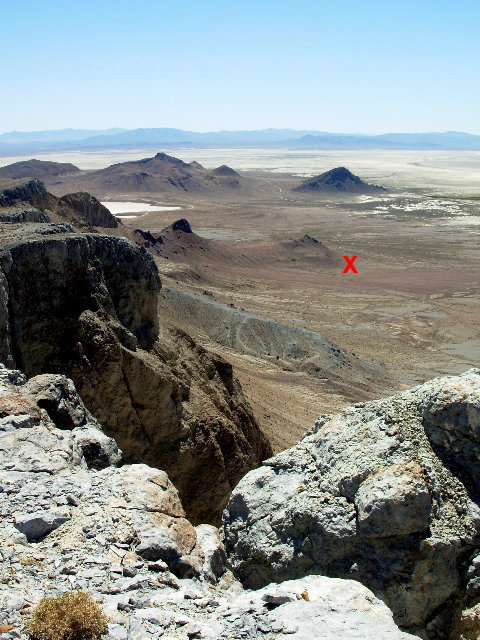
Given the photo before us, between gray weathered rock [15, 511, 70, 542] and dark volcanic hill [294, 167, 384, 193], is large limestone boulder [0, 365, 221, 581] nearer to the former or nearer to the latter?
gray weathered rock [15, 511, 70, 542]

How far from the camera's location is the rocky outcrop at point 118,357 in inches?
538

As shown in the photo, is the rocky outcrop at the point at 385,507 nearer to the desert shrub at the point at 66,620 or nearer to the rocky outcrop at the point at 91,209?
the desert shrub at the point at 66,620

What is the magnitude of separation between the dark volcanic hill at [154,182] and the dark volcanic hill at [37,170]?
21.6ft

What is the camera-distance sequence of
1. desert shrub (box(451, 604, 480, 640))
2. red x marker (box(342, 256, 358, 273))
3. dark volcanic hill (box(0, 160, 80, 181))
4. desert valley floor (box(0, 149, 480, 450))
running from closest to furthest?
desert shrub (box(451, 604, 480, 640))
desert valley floor (box(0, 149, 480, 450))
red x marker (box(342, 256, 358, 273))
dark volcanic hill (box(0, 160, 80, 181))

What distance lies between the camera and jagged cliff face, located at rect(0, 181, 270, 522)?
538 inches

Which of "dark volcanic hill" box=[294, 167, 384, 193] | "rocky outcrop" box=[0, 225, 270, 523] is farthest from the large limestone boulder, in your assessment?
"dark volcanic hill" box=[294, 167, 384, 193]

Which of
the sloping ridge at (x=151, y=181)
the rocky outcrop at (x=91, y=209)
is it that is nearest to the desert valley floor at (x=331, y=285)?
the rocky outcrop at (x=91, y=209)

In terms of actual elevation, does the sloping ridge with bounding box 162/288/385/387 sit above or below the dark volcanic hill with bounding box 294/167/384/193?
below

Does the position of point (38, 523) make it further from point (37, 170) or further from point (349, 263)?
point (37, 170)

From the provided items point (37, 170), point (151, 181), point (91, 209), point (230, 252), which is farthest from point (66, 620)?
point (37, 170)

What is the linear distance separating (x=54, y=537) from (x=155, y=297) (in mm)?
11804

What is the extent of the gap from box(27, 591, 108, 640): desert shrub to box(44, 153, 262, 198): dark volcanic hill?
146 m

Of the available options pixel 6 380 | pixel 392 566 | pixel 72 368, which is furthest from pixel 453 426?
pixel 72 368

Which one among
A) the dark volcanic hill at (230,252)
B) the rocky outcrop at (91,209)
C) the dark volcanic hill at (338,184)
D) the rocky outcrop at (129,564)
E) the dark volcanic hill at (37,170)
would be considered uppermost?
the dark volcanic hill at (37,170)
